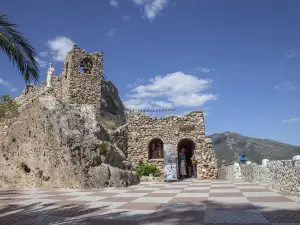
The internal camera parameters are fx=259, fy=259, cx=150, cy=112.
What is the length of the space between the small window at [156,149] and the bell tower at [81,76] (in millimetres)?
7009

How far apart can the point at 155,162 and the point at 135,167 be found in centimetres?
139

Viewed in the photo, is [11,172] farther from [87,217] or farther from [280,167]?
[280,167]

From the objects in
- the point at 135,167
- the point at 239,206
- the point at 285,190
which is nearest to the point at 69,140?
the point at 239,206

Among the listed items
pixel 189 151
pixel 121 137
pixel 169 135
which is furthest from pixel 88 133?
pixel 189 151

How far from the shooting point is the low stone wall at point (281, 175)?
591 cm

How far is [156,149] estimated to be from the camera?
1786 cm

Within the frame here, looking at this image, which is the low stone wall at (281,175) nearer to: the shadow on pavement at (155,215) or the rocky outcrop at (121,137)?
the shadow on pavement at (155,215)

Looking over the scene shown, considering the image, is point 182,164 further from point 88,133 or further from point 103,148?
point 88,133

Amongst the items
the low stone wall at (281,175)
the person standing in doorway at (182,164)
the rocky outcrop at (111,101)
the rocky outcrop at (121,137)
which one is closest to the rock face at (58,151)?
the low stone wall at (281,175)

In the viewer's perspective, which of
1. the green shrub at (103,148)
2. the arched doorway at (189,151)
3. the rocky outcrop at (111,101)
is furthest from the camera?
the rocky outcrop at (111,101)

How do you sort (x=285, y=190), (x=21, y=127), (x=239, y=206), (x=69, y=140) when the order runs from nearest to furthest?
1. (x=239, y=206)
2. (x=285, y=190)
3. (x=69, y=140)
4. (x=21, y=127)

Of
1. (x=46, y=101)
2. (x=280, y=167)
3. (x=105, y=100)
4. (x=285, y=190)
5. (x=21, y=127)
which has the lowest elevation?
(x=285, y=190)

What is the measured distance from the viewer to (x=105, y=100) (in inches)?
1430

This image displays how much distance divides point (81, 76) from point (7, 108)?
8.16 m
